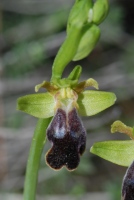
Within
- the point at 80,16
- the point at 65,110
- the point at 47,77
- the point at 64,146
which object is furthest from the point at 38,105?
the point at 47,77

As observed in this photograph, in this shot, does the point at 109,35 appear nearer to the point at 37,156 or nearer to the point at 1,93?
the point at 1,93

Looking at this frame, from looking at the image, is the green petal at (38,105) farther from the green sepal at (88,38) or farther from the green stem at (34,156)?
the green sepal at (88,38)

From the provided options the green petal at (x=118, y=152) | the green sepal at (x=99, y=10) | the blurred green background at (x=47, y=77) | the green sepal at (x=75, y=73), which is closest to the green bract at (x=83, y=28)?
the green sepal at (x=99, y=10)

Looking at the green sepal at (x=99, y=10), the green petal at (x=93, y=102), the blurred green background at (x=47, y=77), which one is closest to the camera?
the green sepal at (x=99, y=10)

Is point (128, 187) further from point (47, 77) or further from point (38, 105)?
point (47, 77)

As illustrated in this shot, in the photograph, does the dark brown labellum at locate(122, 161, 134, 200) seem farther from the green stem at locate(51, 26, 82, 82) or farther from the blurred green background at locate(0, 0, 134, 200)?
the blurred green background at locate(0, 0, 134, 200)

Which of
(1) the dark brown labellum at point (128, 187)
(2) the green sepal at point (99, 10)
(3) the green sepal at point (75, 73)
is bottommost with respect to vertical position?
(1) the dark brown labellum at point (128, 187)

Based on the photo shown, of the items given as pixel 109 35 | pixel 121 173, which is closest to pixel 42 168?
pixel 121 173
